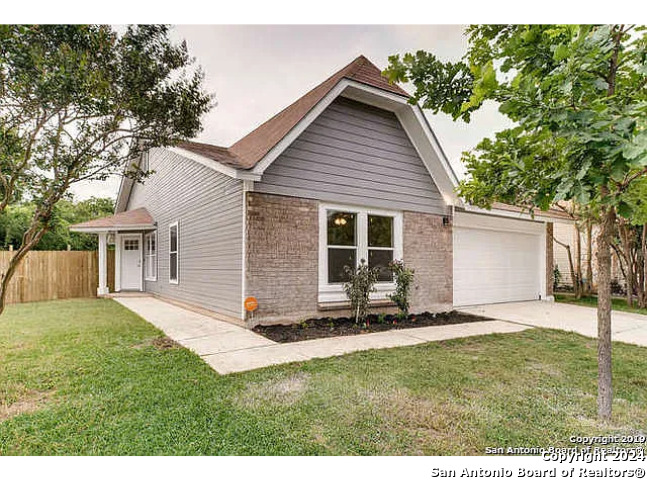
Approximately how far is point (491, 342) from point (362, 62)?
18.9 ft

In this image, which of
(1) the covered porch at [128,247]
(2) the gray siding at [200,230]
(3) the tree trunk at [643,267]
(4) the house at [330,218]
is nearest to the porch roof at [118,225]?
(1) the covered porch at [128,247]

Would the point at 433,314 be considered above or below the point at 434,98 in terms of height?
below

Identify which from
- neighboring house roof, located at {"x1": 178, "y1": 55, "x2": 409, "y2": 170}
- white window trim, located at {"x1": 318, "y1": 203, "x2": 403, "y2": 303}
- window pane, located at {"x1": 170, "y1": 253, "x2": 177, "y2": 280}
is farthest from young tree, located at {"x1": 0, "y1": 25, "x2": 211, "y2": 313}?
window pane, located at {"x1": 170, "y1": 253, "x2": 177, "y2": 280}

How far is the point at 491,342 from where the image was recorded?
5.57 meters

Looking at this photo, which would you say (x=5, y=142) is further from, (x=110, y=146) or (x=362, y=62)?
(x=362, y=62)

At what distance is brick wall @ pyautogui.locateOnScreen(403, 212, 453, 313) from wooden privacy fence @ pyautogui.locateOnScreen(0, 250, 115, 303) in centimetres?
1079

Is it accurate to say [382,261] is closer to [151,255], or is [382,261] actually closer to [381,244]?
[381,244]

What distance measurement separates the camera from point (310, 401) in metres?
3.13

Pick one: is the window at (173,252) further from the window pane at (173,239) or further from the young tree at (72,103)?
the young tree at (72,103)

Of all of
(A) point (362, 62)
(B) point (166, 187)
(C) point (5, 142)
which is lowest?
(C) point (5, 142)

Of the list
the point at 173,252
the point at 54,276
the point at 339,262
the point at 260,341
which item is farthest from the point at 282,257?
the point at 54,276

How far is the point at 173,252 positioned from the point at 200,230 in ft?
8.62

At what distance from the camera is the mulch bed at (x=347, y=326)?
5936 mm
